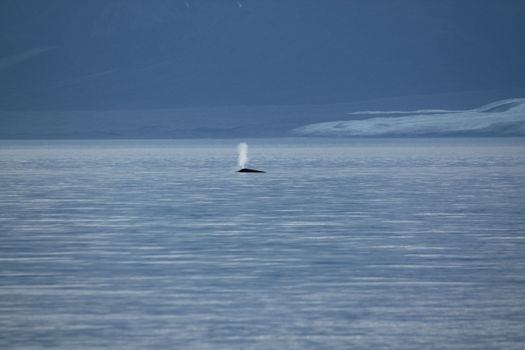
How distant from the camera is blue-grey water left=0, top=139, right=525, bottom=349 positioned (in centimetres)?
1773

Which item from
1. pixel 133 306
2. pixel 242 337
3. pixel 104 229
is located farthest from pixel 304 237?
pixel 242 337

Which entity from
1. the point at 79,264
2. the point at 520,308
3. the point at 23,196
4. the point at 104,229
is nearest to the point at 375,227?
the point at 104,229

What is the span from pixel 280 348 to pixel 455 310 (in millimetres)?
3956

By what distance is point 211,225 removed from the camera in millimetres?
35062

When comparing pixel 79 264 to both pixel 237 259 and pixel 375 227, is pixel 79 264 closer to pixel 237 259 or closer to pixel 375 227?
pixel 237 259

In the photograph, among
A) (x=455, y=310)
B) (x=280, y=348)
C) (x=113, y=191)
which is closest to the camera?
(x=280, y=348)

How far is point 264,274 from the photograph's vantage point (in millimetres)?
23703

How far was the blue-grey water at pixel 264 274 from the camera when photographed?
17.7 m

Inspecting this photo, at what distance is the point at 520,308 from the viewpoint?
19609 mm

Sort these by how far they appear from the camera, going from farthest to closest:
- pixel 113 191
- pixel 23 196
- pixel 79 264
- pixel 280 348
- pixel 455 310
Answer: pixel 113 191 < pixel 23 196 < pixel 79 264 < pixel 455 310 < pixel 280 348

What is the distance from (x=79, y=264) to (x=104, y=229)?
27.9 ft

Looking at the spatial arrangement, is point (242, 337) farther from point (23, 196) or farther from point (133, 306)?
point (23, 196)

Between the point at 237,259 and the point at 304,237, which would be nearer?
the point at 237,259

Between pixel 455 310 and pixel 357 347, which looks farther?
pixel 455 310
